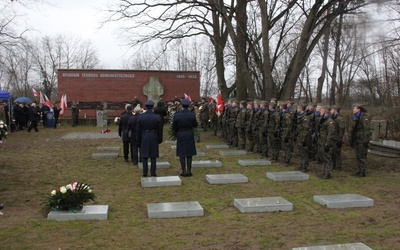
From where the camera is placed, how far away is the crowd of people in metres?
10.3

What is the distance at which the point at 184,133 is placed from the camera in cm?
1034

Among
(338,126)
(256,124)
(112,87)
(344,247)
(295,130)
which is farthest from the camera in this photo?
(112,87)

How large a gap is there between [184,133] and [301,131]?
352cm

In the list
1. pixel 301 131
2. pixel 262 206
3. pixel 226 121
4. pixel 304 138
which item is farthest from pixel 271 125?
pixel 262 206

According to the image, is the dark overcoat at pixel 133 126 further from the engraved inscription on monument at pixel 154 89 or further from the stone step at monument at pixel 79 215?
the engraved inscription on monument at pixel 154 89

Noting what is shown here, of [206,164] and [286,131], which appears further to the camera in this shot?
[286,131]

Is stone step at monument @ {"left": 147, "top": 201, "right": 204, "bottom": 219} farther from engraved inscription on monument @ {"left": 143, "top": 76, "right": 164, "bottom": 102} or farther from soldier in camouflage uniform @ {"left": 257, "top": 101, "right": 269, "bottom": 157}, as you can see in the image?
engraved inscription on monument @ {"left": 143, "top": 76, "right": 164, "bottom": 102}

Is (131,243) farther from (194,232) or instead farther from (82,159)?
(82,159)

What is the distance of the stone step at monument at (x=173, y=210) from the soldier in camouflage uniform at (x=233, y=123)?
369 inches

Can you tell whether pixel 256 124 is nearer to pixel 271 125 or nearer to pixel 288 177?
pixel 271 125

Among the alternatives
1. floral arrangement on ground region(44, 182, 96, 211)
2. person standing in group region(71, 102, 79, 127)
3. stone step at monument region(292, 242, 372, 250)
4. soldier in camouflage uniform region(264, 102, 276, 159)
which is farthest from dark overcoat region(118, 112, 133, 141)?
person standing in group region(71, 102, 79, 127)

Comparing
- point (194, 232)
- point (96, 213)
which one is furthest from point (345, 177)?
point (96, 213)

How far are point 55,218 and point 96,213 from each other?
65cm

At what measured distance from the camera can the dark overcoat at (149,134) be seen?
9992 millimetres
